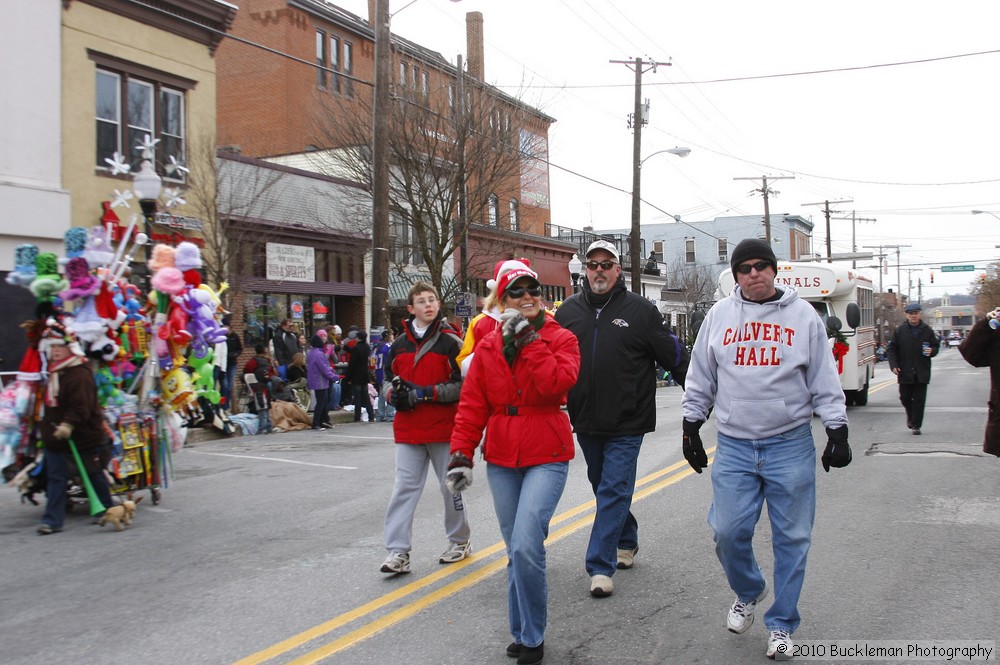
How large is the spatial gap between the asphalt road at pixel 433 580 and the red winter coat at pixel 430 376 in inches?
38.3

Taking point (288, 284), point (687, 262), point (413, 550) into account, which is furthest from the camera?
point (687, 262)

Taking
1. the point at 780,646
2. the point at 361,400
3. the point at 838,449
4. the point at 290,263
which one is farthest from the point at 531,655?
the point at 290,263

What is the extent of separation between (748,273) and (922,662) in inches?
81.4

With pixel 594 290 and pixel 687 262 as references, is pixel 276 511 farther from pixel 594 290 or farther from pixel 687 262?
pixel 687 262

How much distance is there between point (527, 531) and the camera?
4.20 meters

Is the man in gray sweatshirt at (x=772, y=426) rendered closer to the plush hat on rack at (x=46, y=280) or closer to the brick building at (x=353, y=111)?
the plush hat on rack at (x=46, y=280)

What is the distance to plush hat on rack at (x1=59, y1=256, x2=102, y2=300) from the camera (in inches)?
293

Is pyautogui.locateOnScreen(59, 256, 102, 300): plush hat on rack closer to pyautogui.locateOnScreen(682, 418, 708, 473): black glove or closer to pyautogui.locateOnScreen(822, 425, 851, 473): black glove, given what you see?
pyautogui.locateOnScreen(682, 418, 708, 473): black glove

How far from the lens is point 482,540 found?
6.90 meters

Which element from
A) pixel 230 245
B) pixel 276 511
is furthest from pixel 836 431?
pixel 230 245

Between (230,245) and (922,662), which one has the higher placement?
(230,245)

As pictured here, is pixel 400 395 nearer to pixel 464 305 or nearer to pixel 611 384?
pixel 611 384

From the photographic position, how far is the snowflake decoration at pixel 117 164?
1783 centimetres

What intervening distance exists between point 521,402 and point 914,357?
34.6ft
